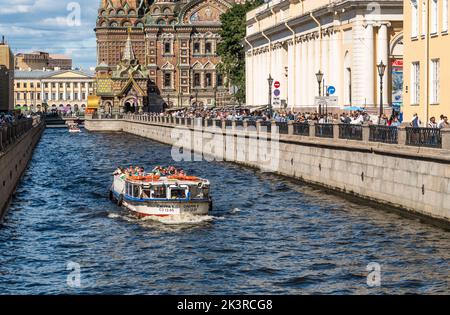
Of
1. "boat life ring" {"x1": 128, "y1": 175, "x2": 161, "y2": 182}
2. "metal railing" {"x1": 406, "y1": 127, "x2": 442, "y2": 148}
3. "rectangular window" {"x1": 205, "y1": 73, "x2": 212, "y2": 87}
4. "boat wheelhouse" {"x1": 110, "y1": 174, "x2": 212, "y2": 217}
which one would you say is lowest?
"boat wheelhouse" {"x1": 110, "y1": 174, "x2": 212, "y2": 217}

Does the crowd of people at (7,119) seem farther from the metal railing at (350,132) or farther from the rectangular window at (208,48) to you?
the rectangular window at (208,48)

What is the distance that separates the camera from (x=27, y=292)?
27.8m

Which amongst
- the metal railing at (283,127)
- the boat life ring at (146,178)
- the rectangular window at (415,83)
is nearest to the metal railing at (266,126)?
the metal railing at (283,127)

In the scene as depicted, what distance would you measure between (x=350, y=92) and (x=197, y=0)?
11643 cm

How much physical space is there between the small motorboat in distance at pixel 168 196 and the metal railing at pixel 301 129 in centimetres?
1337

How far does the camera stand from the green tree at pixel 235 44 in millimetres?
134375

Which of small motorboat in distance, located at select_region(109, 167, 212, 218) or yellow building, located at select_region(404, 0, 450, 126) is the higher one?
yellow building, located at select_region(404, 0, 450, 126)

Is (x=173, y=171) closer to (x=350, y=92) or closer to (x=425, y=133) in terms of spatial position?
(x=425, y=133)

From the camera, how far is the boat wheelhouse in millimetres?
41531

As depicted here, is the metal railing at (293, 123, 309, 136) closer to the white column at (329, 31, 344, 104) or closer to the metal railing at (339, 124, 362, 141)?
the metal railing at (339, 124, 362, 141)

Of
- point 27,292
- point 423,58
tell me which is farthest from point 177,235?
point 423,58

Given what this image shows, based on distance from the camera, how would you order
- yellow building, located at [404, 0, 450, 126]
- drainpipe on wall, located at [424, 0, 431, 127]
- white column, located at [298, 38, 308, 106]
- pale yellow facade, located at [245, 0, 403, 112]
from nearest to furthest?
yellow building, located at [404, 0, 450, 126] < drainpipe on wall, located at [424, 0, 431, 127] < pale yellow facade, located at [245, 0, 403, 112] < white column, located at [298, 38, 308, 106]

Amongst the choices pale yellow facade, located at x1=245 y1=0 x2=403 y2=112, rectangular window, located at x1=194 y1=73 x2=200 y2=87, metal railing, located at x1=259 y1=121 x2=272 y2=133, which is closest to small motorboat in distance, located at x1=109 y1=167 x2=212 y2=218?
pale yellow facade, located at x1=245 y1=0 x2=403 y2=112

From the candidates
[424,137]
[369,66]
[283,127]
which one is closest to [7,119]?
[369,66]
